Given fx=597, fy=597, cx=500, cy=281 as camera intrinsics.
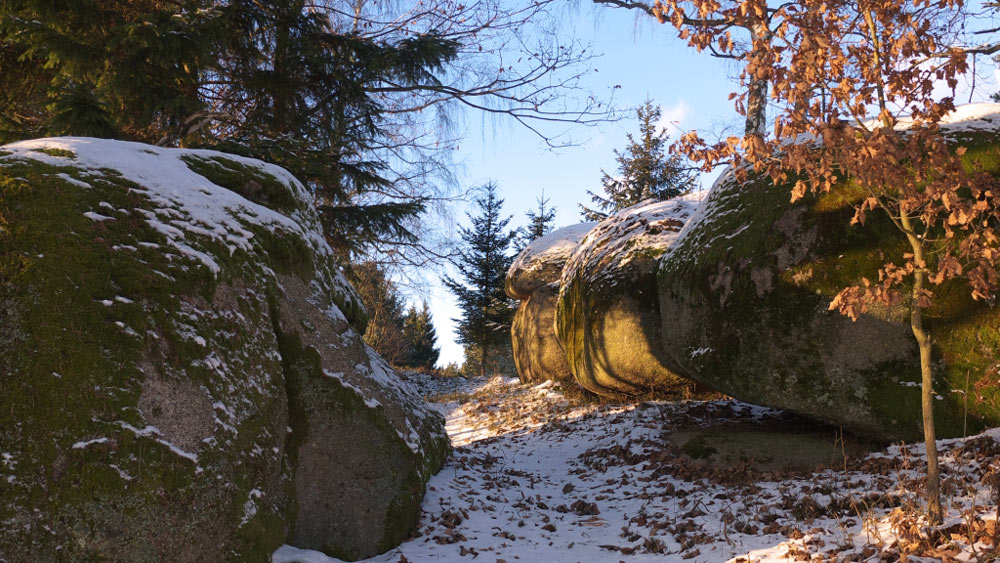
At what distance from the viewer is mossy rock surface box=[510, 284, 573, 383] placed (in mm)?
14562

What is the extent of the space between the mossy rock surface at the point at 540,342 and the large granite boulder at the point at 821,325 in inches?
275

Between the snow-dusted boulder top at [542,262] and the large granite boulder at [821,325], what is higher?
the snow-dusted boulder top at [542,262]

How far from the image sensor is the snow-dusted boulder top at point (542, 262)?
15.6m

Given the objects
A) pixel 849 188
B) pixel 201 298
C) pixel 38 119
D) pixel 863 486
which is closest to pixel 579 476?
pixel 863 486

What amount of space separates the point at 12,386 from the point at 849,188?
7.48 m

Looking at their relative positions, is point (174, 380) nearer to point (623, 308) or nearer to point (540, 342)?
point (623, 308)

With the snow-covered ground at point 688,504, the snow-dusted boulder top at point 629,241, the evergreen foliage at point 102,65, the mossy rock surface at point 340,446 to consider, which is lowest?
the snow-covered ground at point 688,504

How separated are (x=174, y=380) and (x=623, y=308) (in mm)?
7252

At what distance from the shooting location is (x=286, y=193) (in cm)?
605

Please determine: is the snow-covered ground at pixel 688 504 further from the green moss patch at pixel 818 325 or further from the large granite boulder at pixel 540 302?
the large granite boulder at pixel 540 302

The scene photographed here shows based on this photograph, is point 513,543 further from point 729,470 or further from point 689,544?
point 729,470

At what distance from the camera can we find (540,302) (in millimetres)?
15281

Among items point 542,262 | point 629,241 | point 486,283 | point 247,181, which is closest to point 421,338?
point 486,283

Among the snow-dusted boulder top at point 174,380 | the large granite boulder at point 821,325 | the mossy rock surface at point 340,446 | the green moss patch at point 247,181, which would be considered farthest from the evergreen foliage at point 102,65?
the large granite boulder at point 821,325
